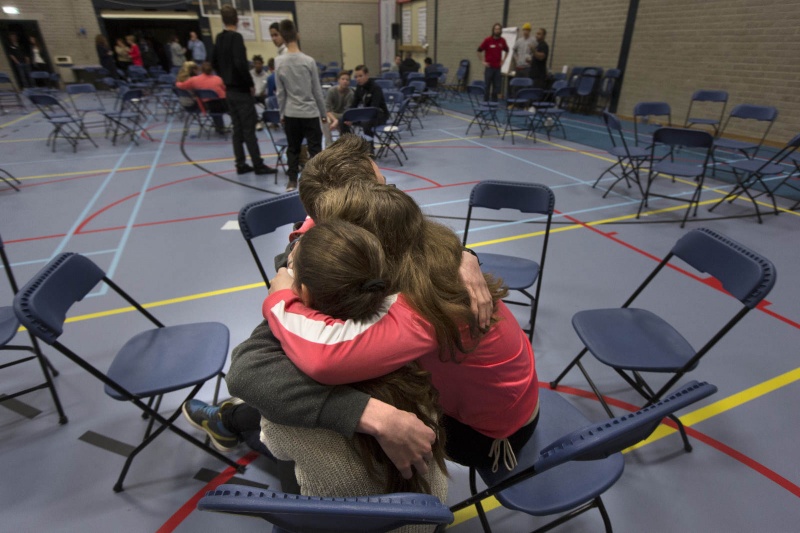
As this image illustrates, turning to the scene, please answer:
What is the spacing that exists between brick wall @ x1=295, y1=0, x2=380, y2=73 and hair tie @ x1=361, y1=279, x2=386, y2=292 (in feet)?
62.4

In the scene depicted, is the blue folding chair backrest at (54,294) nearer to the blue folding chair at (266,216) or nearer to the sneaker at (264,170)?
the blue folding chair at (266,216)

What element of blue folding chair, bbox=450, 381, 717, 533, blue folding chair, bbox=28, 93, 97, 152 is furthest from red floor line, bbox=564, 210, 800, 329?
blue folding chair, bbox=28, 93, 97, 152

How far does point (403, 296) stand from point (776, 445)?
227 cm

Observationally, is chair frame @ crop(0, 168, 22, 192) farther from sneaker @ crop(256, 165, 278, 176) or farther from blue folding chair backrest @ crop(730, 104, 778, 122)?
blue folding chair backrest @ crop(730, 104, 778, 122)

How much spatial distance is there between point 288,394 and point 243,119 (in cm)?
538

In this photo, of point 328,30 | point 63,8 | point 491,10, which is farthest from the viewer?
point 328,30

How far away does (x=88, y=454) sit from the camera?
196 centimetres

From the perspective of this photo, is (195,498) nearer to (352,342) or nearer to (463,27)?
(352,342)

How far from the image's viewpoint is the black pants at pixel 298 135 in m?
5.04

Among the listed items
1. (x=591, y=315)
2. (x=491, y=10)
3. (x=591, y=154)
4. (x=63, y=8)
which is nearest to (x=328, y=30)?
(x=491, y=10)

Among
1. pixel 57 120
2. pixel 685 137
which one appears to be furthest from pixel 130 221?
pixel 685 137

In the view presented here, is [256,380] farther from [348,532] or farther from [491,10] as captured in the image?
[491,10]

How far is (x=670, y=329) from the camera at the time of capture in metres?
2.04

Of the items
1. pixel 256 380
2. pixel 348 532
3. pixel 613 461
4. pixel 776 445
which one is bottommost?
pixel 776 445
